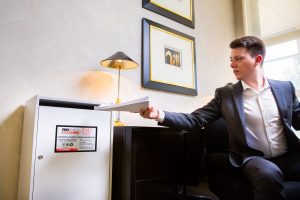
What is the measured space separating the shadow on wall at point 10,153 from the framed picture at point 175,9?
4.23ft

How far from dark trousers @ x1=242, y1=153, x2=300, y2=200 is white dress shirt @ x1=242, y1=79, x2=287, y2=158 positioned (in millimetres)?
91

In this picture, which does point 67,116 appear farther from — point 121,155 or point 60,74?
point 60,74

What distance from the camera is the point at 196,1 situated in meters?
2.43

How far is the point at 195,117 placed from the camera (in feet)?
4.00

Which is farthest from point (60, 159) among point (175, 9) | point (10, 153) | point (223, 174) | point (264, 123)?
point (175, 9)

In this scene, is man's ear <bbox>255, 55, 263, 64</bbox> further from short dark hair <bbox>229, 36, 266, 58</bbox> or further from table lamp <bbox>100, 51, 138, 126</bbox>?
table lamp <bbox>100, 51, 138, 126</bbox>

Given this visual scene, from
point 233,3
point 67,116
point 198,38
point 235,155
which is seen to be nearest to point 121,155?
point 67,116

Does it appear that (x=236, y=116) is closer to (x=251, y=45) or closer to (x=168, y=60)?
(x=251, y=45)

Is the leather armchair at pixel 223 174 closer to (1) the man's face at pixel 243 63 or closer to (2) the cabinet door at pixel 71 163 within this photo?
(1) the man's face at pixel 243 63

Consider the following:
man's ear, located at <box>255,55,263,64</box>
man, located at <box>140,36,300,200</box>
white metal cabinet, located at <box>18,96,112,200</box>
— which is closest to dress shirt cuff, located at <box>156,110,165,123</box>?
man, located at <box>140,36,300,200</box>

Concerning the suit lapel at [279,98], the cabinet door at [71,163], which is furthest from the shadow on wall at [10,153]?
the suit lapel at [279,98]

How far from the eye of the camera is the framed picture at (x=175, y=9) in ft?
6.55

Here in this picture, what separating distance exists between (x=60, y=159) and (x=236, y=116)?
851 millimetres

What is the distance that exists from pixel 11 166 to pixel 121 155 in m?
0.56
